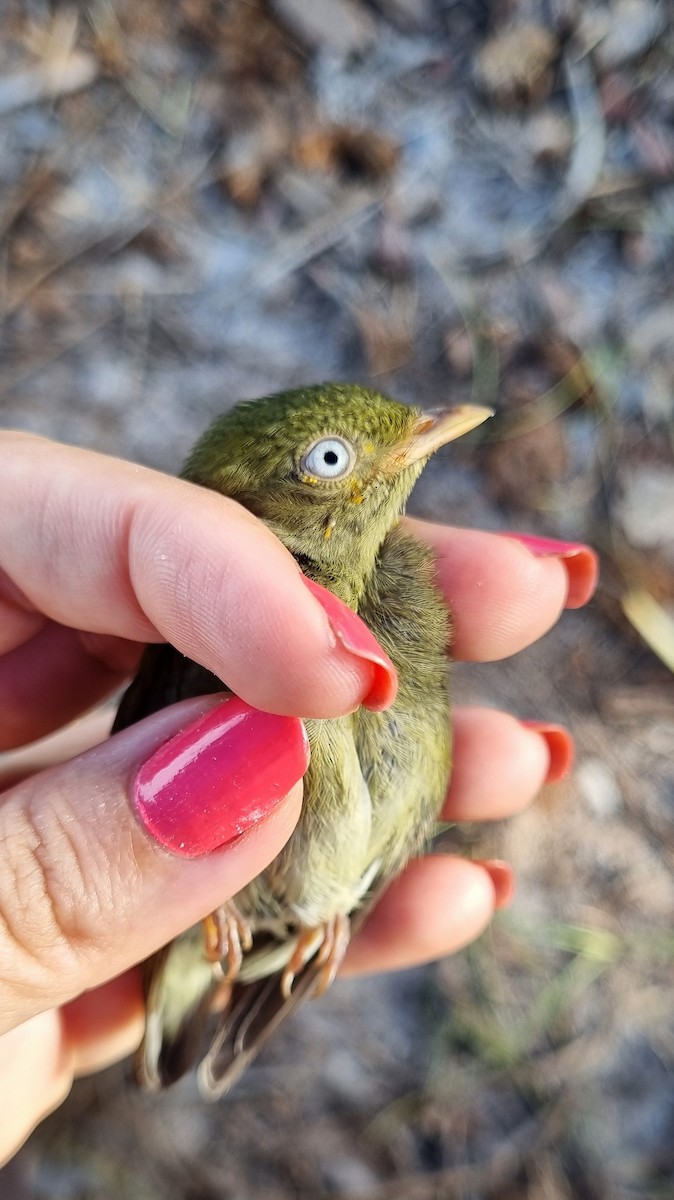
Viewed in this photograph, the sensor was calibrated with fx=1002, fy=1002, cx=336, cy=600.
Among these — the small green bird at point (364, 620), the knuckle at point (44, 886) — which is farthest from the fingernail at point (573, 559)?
the knuckle at point (44, 886)

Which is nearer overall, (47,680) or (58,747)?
(47,680)

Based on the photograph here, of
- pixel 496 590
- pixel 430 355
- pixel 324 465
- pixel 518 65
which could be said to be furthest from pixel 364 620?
pixel 518 65

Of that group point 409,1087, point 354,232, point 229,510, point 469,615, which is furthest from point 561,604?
point 354,232

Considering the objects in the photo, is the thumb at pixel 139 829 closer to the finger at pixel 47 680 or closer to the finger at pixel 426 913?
the finger at pixel 47 680

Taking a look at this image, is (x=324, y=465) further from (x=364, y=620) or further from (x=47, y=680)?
(x=47, y=680)

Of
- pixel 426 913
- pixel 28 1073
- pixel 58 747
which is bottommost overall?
pixel 426 913
